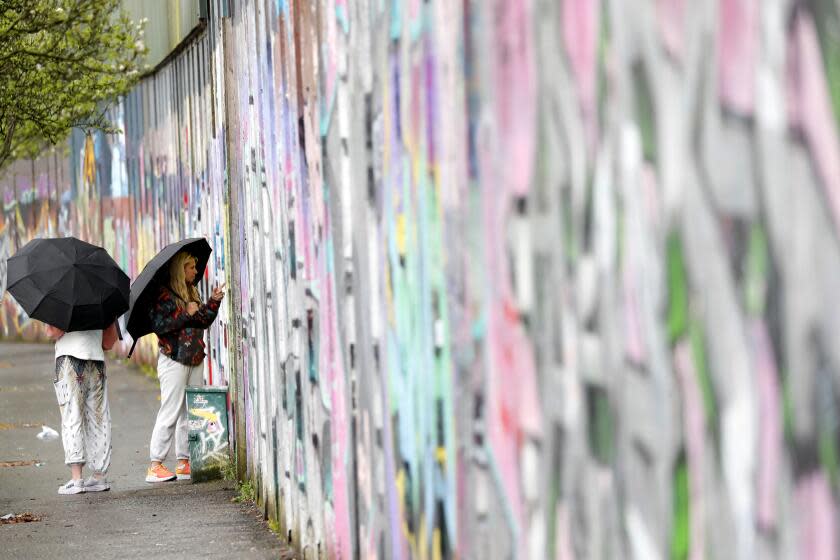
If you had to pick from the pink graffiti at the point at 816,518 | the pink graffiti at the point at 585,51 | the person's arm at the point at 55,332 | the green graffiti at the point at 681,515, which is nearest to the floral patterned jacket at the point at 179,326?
the person's arm at the point at 55,332

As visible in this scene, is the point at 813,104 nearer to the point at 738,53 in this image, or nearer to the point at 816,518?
the point at 738,53

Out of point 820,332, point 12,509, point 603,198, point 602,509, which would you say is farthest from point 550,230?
point 12,509

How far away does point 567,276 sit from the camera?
3.19 metres

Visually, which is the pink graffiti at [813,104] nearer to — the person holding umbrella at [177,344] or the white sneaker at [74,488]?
the person holding umbrella at [177,344]

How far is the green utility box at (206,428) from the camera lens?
396 inches

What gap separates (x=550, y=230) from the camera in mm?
3289

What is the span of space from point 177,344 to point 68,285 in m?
0.82

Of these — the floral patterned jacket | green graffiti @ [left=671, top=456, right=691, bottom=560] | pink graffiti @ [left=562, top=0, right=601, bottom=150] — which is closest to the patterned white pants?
the floral patterned jacket

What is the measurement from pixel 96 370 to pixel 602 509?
7325 millimetres

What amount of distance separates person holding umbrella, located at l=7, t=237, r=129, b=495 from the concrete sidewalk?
1.00 ft

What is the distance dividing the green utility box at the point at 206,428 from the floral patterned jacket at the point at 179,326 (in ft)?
0.85

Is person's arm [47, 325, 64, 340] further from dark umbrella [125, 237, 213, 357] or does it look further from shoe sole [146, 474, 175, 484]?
shoe sole [146, 474, 175, 484]

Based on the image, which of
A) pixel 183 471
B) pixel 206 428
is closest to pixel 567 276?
pixel 206 428

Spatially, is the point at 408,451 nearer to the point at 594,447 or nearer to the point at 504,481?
the point at 504,481
